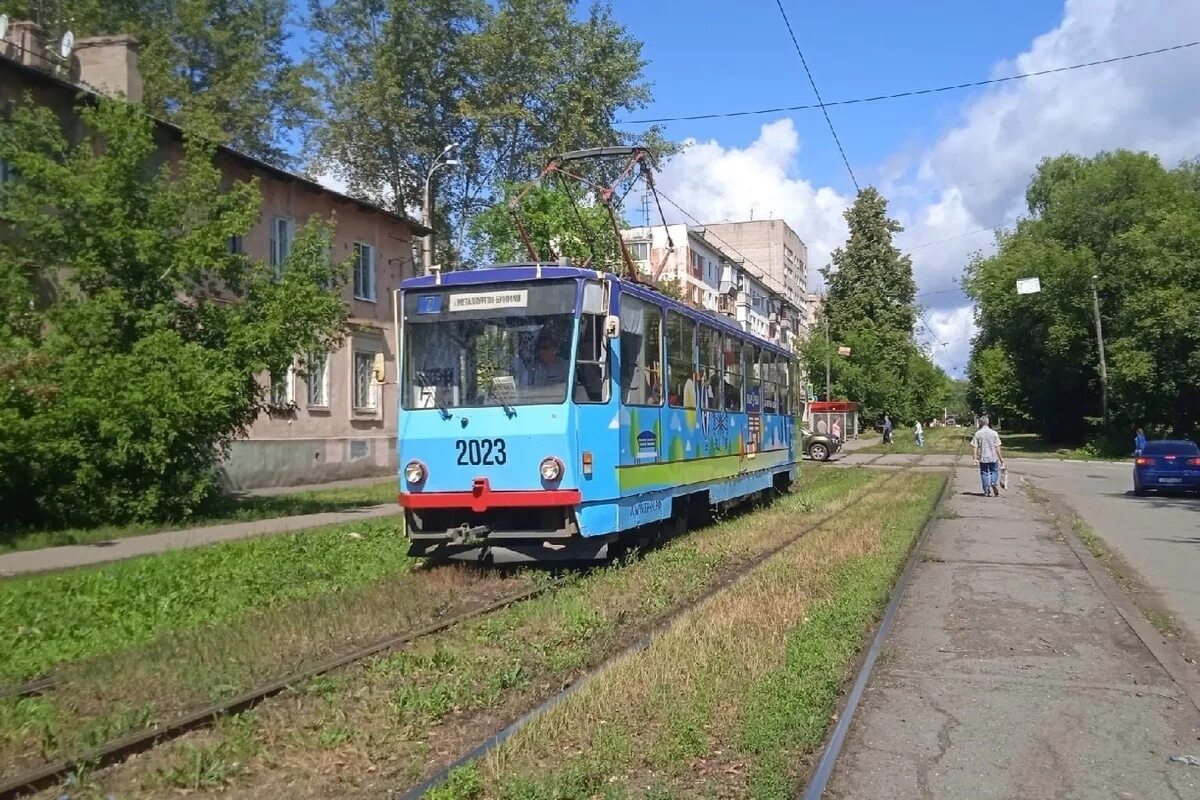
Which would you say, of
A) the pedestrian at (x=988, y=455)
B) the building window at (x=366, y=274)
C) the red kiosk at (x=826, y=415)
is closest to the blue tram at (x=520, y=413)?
the pedestrian at (x=988, y=455)

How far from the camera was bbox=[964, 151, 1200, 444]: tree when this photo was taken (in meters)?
46.4

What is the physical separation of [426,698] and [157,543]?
9624 millimetres

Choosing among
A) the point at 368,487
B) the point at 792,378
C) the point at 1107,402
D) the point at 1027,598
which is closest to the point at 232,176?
the point at 368,487

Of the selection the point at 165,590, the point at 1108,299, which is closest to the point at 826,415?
the point at 1108,299

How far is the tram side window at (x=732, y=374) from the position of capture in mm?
16422

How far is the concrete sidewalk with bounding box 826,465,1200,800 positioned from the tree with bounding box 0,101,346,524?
10.9 m

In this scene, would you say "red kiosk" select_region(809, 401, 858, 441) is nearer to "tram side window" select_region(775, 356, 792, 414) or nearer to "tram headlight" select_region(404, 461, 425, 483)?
"tram side window" select_region(775, 356, 792, 414)

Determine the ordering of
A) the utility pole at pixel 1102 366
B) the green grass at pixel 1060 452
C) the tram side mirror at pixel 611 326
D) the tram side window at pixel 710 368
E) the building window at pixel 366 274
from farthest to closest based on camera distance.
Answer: the green grass at pixel 1060 452, the utility pole at pixel 1102 366, the building window at pixel 366 274, the tram side window at pixel 710 368, the tram side mirror at pixel 611 326

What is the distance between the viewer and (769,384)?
2014 cm

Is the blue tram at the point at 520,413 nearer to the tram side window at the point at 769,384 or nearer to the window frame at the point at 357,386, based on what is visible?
the tram side window at the point at 769,384

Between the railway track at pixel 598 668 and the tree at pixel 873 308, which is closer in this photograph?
the railway track at pixel 598 668

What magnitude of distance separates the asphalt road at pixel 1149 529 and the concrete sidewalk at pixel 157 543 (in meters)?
11.4

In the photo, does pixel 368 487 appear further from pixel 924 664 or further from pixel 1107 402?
pixel 1107 402

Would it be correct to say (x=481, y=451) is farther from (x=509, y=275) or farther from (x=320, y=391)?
(x=320, y=391)
